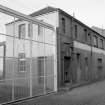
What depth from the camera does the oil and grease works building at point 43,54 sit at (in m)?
15.1

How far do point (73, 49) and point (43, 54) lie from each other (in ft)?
16.4

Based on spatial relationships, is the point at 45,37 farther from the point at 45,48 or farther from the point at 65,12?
the point at 65,12

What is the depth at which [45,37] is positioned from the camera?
16.7 m

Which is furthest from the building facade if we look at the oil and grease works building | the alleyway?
the alleyway

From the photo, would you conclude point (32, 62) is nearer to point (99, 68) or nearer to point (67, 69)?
point (67, 69)

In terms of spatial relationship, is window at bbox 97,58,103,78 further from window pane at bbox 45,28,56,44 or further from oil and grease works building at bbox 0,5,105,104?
window pane at bbox 45,28,56,44

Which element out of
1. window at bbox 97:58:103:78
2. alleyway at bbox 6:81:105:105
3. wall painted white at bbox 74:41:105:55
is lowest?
alleyway at bbox 6:81:105:105

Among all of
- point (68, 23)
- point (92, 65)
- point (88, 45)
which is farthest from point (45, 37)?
point (92, 65)

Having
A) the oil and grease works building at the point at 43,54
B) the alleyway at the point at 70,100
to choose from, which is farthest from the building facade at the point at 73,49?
the alleyway at the point at 70,100

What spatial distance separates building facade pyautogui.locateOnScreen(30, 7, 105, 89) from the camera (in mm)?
17266

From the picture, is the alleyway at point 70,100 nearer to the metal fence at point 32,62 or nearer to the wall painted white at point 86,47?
the metal fence at point 32,62

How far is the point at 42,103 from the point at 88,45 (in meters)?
16.0

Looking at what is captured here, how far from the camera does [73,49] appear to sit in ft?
66.5

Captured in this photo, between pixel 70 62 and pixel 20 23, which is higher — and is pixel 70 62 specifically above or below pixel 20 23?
below
